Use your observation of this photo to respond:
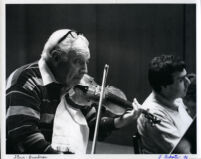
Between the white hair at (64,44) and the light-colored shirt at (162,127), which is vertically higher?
the white hair at (64,44)

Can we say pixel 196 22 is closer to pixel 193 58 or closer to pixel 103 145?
pixel 193 58

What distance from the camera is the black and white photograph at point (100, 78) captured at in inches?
169

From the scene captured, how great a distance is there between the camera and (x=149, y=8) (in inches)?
174

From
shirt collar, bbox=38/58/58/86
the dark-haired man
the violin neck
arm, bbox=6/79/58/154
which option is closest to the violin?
the violin neck

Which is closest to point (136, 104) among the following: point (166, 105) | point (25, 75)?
point (166, 105)

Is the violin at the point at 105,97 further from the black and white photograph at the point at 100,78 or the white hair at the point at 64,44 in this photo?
the white hair at the point at 64,44

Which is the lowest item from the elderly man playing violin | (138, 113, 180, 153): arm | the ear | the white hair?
(138, 113, 180, 153): arm

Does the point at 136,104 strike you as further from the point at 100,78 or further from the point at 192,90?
the point at 192,90

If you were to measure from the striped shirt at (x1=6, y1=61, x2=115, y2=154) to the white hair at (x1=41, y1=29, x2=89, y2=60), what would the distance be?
199 millimetres

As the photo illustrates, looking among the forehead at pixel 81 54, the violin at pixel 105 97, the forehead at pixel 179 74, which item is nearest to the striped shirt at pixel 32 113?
the violin at pixel 105 97

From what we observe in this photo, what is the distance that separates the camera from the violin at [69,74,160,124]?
4.16 m

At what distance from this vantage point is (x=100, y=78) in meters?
4.30

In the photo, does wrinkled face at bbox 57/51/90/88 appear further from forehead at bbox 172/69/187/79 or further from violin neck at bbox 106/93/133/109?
forehead at bbox 172/69/187/79

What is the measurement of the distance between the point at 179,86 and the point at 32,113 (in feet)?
5.49
